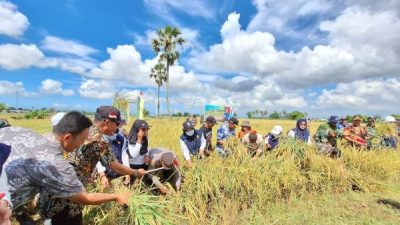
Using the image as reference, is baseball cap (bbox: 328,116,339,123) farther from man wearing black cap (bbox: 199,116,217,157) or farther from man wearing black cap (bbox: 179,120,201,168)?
man wearing black cap (bbox: 179,120,201,168)

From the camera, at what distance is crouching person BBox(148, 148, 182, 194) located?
14.6ft

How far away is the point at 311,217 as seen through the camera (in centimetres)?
460

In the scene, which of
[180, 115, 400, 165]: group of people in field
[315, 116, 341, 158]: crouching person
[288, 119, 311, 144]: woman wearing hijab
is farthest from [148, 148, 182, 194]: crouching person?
[315, 116, 341, 158]: crouching person

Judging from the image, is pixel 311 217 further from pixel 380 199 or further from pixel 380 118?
pixel 380 118

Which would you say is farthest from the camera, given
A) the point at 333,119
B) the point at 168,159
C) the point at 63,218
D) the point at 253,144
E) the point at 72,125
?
the point at 333,119

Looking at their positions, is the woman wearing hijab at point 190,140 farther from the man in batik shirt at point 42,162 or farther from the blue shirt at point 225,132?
the man in batik shirt at point 42,162

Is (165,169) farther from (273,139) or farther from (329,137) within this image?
(329,137)

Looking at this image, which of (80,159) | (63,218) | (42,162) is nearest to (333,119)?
(80,159)

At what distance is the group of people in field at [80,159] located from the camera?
2158 millimetres

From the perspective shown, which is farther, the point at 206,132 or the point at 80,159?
the point at 206,132

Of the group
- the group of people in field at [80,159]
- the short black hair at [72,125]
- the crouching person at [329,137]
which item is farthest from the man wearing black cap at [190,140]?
the short black hair at [72,125]

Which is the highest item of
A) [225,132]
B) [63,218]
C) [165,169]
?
[225,132]

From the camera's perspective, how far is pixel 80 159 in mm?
3316

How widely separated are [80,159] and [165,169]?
1438mm
